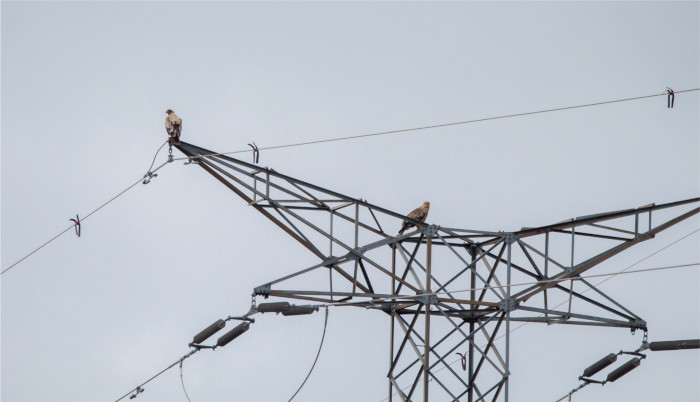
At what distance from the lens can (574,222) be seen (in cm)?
3531

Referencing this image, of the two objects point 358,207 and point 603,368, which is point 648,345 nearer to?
point 603,368

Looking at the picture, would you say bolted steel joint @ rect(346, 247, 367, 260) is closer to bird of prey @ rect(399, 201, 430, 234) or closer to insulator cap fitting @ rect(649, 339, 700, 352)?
bird of prey @ rect(399, 201, 430, 234)

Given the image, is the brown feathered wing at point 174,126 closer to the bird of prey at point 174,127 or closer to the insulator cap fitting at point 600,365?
the bird of prey at point 174,127

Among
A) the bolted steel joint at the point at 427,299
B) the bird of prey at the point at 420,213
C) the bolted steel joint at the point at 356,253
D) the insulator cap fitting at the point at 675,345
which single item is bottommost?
the insulator cap fitting at the point at 675,345

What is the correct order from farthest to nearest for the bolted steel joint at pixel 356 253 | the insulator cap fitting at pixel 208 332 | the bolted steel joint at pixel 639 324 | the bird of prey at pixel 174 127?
1. the bolted steel joint at pixel 639 324
2. the bolted steel joint at pixel 356 253
3. the bird of prey at pixel 174 127
4. the insulator cap fitting at pixel 208 332

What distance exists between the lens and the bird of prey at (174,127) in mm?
34062

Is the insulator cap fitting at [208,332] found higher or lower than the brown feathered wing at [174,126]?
lower

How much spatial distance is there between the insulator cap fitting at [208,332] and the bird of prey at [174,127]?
12.3 ft

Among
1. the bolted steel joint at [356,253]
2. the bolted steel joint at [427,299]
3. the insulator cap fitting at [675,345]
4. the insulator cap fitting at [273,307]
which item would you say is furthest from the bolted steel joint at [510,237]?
the insulator cap fitting at [273,307]

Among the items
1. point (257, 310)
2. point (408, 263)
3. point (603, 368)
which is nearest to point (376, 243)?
point (408, 263)

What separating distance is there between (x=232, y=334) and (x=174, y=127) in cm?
435

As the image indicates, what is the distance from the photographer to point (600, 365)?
37750 millimetres

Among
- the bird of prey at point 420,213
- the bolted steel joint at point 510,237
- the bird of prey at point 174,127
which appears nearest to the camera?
the bird of prey at point 174,127

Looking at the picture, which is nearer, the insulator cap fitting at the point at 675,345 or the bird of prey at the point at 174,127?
the bird of prey at the point at 174,127
